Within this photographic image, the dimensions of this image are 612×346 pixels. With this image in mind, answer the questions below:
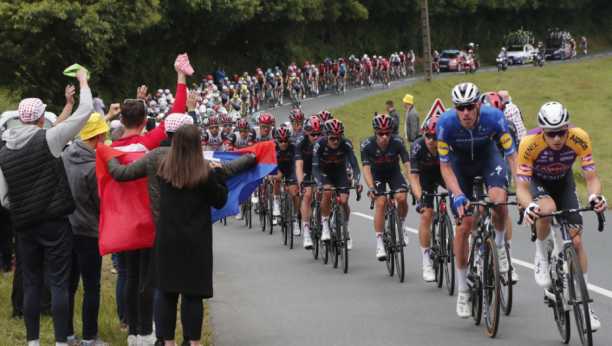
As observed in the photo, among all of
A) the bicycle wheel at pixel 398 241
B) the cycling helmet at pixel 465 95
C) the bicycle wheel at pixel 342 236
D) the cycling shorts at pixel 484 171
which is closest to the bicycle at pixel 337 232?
the bicycle wheel at pixel 342 236

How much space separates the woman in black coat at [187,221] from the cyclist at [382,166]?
435 centimetres

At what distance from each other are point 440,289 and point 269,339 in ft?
8.91

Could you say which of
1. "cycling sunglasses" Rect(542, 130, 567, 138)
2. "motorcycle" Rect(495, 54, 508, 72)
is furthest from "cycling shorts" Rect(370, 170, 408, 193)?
"motorcycle" Rect(495, 54, 508, 72)

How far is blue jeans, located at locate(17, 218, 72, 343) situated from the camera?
6.49 metres

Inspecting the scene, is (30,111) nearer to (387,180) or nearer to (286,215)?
(387,180)

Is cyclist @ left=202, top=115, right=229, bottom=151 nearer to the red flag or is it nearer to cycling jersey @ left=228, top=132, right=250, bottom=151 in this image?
cycling jersey @ left=228, top=132, right=250, bottom=151

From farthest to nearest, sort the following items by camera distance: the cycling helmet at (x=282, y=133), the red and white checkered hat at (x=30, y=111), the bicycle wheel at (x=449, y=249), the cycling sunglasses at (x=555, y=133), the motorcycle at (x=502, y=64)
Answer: the motorcycle at (x=502, y=64)
the cycling helmet at (x=282, y=133)
the bicycle wheel at (x=449, y=249)
the cycling sunglasses at (x=555, y=133)
the red and white checkered hat at (x=30, y=111)

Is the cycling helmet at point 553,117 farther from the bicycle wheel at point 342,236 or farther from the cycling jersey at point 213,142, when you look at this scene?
the cycling jersey at point 213,142

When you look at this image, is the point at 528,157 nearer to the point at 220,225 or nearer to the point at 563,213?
the point at 563,213

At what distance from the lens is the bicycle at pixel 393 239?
973 centimetres

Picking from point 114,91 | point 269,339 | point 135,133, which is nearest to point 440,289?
point 269,339

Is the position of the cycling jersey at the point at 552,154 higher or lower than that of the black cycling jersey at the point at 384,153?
lower

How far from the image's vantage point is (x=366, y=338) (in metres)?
7.28

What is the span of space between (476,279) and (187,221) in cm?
284
